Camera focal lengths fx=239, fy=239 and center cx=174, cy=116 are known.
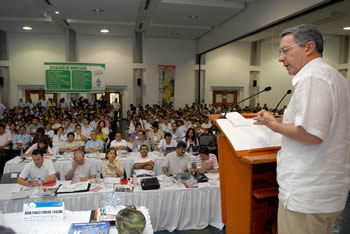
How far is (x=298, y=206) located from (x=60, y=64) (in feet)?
39.4

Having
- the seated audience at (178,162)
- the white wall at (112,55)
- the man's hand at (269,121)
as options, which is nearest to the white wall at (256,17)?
the seated audience at (178,162)

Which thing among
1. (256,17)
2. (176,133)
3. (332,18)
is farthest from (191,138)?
(256,17)

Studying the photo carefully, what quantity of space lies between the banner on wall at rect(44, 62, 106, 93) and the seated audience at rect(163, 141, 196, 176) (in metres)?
8.54

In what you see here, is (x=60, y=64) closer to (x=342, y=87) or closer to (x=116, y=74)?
(x=116, y=74)

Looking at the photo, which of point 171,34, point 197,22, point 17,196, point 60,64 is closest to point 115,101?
point 60,64

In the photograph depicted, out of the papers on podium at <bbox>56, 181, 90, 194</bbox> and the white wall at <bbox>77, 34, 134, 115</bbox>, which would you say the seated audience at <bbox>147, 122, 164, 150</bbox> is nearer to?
the papers on podium at <bbox>56, 181, 90, 194</bbox>

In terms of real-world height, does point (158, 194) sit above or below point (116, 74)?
below

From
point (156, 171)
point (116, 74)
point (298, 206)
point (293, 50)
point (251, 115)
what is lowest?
point (156, 171)

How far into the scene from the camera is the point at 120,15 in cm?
955

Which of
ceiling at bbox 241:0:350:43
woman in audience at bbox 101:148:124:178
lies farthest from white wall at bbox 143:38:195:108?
woman in audience at bbox 101:148:124:178

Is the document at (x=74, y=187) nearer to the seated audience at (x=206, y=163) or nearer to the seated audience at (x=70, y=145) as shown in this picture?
the seated audience at (x=206, y=163)

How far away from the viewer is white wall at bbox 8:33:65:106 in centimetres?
1294

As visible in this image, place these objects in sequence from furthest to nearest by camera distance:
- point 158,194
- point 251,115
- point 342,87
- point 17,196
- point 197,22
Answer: point 197,22 → point 158,194 → point 17,196 → point 251,115 → point 342,87

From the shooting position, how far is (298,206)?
3.23ft
